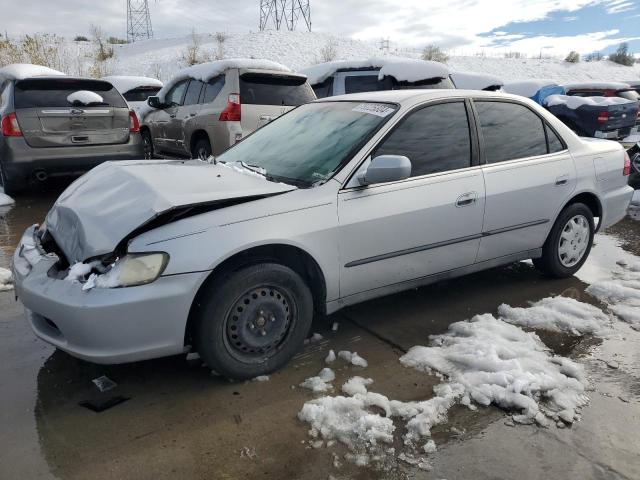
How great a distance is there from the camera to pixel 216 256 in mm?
2516

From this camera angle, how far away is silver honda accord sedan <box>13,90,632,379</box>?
97.1 inches

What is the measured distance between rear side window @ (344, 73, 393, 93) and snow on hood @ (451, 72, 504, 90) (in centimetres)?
161

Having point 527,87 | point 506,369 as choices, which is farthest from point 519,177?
point 527,87

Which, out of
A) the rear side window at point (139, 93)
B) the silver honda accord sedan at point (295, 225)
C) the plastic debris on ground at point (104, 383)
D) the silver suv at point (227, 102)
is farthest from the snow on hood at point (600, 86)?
the plastic debris on ground at point (104, 383)

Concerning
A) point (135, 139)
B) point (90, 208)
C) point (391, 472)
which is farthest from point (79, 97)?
point (391, 472)

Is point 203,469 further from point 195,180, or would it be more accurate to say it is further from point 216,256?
point 195,180

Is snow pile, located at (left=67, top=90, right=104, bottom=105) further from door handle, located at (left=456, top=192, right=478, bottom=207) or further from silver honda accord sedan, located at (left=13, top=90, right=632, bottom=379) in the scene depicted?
door handle, located at (left=456, top=192, right=478, bottom=207)

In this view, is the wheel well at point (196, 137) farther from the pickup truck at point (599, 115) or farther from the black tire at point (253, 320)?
the pickup truck at point (599, 115)

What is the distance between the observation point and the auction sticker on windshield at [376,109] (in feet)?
11.0

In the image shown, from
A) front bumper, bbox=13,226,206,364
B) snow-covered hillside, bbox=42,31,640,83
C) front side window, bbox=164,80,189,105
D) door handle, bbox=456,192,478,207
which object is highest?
snow-covered hillside, bbox=42,31,640,83

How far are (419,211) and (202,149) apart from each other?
5.29 metres

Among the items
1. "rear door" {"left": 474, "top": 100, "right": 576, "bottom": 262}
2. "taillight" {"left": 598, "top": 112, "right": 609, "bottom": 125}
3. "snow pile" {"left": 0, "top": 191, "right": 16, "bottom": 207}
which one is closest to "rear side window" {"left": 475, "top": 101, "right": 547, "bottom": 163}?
"rear door" {"left": 474, "top": 100, "right": 576, "bottom": 262}

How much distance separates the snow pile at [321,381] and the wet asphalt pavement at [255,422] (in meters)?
0.05

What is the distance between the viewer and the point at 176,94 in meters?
8.65
